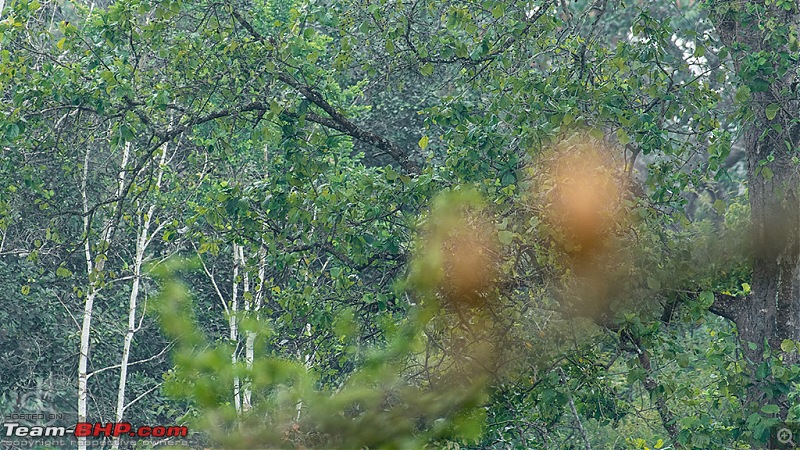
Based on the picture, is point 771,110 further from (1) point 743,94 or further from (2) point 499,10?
(2) point 499,10

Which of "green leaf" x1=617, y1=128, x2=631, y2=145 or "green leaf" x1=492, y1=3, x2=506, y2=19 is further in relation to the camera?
"green leaf" x1=492, y1=3, x2=506, y2=19

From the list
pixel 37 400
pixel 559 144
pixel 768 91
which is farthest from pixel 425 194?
pixel 37 400

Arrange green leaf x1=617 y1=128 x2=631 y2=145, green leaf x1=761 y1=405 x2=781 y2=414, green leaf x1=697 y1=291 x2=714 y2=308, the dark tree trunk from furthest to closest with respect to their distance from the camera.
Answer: green leaf x1=617 y1=128 x2=631 y2=145 → the dark tree trunk → green leaf x1=697 y1=291 x2=714 y2=308 → green leaf x1=761 y1=405 x2=781 y2=414

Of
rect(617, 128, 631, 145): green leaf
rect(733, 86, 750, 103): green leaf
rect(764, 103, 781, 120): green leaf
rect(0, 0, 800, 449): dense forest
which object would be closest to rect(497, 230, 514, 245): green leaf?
rect(0, 0, 800, 449): dense forest

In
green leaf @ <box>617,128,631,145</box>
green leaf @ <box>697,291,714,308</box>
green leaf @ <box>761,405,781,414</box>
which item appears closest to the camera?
green leaf @ <box>761,405,781,414</box>

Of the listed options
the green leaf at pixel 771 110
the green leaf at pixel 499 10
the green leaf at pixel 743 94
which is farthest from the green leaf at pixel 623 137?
the green leaf at pixel 499 10

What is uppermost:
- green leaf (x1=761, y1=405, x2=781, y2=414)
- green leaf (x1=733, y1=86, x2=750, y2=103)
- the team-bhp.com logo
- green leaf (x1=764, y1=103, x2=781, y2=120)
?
green leaf (x1=733, y1=86, x2=750, y2=103)

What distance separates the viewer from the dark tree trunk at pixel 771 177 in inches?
290

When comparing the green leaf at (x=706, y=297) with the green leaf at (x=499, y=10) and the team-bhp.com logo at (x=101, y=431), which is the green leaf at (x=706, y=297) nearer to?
the green leaf at (x=499, y=10)

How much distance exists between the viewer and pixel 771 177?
7.25m

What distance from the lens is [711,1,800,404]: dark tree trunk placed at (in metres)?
7.36

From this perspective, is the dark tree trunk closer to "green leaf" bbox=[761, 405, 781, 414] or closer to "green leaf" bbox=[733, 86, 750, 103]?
"green leaf" bbox=[733, 86, 750, 103]

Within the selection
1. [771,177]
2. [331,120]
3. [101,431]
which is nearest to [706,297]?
[771,177]

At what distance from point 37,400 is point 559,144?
48.6ft
